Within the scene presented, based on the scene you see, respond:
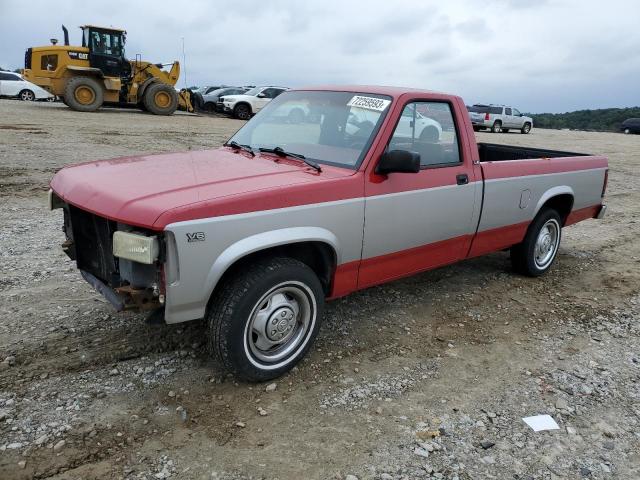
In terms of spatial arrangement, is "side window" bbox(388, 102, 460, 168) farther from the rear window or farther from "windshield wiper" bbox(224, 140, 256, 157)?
the rear window

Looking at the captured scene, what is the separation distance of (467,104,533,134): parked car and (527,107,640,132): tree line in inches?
605

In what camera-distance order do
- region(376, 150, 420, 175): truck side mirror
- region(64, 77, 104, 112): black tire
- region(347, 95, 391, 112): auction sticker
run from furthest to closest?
region(64, 77, 104, 112): black tire, region(347, 95, 391, 112): auction sticker, region(376, 150, 420, 175): truck side mirror

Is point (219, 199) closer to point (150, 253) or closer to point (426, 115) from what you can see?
point (150, 253)

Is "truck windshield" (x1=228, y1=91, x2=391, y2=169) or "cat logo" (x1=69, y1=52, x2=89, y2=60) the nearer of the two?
"truck windshield" (x1=228, y1=91, x2=391, y2=169)

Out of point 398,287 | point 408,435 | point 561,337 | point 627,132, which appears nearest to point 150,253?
point 408,435

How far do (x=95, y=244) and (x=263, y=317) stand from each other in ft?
3.71

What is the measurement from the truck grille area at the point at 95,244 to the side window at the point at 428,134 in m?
2.06

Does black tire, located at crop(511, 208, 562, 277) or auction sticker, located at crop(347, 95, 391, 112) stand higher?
auction sticker, located at crop(347, 95, 391, 112)

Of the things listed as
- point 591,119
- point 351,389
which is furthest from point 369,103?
point 591,119

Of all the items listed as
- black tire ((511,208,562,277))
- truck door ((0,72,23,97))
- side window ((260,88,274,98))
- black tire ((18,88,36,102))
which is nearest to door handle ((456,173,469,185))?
black tire ((511,208,562,277))

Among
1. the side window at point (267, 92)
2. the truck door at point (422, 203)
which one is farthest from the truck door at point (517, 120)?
the truck door at point (422, 203)

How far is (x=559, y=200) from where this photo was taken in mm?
5863

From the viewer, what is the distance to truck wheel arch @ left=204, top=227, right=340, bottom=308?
2980mm

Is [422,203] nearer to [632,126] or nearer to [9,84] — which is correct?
[9,84]
